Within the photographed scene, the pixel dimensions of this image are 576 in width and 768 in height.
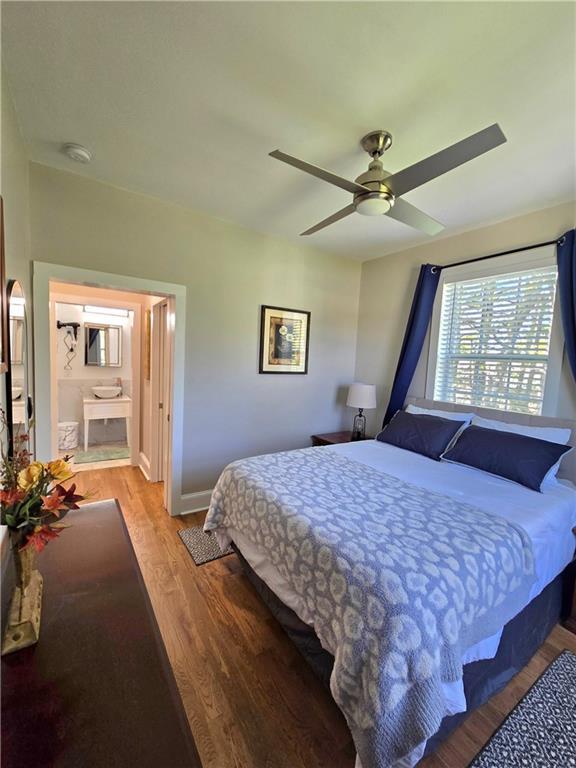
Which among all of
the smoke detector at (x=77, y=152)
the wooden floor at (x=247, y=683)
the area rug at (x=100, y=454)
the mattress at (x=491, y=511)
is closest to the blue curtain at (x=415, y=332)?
the mattress at (x=491, y=511)

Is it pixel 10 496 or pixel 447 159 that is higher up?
pixel 447 159

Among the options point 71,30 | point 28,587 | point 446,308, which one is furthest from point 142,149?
point 446,308

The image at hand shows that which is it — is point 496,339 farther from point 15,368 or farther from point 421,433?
point 15,368

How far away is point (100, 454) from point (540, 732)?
16.4 feet

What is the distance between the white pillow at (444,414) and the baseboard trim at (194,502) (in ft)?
7.17

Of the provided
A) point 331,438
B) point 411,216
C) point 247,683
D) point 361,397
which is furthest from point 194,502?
point 411,216

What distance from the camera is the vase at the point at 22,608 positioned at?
0.82m

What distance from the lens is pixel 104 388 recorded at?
16.5 ft

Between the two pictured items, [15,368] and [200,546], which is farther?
[200,546]

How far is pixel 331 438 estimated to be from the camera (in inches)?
144

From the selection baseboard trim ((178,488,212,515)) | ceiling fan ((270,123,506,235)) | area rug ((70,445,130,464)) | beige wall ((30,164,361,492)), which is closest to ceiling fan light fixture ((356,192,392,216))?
ceiling fan ((270,123,506,235))

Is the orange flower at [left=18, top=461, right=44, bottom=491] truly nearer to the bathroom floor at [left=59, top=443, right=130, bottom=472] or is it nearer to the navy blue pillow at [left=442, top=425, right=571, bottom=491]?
the navy blue pillow at [left=442, top=425, right=571, bottom=491]

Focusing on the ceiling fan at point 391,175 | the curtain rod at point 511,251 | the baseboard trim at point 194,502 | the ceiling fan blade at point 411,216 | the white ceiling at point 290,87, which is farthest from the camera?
the baseboard trim at point 194,502

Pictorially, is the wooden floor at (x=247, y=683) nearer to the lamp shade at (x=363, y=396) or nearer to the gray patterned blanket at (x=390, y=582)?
the gray patterned blanket at (x=390, y=582)
